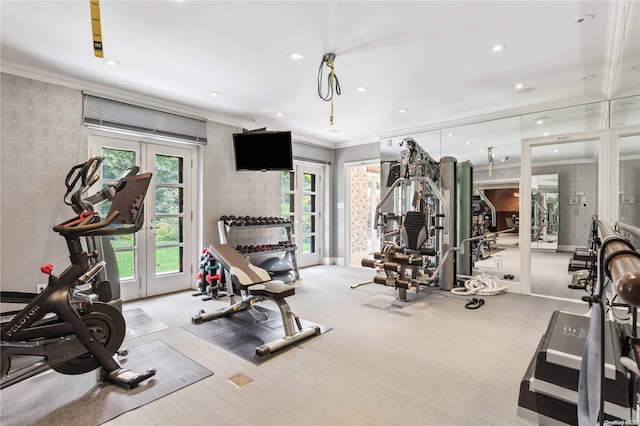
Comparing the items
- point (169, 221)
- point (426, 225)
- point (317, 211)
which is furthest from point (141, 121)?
point (426, 225)

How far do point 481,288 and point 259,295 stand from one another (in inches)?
138

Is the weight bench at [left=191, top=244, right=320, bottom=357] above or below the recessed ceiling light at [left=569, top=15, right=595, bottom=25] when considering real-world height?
below

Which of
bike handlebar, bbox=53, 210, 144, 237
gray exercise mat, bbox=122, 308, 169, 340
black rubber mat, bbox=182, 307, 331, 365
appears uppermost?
bike handlebar, bbox=53, 210, 144, 237

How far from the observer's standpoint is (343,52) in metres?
3.23

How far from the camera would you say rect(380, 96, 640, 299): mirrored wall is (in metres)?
4.35

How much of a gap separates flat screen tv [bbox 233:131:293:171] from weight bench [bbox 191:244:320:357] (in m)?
1.74

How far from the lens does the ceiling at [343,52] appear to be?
8.45 ft

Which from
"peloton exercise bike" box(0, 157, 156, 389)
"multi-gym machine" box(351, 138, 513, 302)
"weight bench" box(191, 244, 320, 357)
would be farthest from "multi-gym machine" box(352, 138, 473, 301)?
"peloton exercise bike" box(0, 157, 156, 389)

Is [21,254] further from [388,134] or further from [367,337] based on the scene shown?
[388,134]

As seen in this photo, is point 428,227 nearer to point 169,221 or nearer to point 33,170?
point 169,221

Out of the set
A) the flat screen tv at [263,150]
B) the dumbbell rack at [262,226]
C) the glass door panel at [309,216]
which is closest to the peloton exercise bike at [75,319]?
the dumbbell rack at [262,226]

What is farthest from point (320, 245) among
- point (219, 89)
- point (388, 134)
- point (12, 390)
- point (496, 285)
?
point (12, 390)

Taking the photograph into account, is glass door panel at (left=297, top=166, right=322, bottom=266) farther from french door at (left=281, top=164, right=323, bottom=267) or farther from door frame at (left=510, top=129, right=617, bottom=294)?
door frame at (left=510, top=129, right=617, bottom=294)

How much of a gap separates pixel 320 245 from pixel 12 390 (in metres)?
5.74
